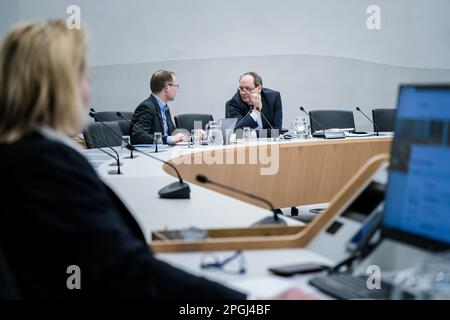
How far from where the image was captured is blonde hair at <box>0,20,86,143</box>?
1128mm

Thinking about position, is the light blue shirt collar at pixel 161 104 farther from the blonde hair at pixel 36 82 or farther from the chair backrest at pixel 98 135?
the blonde hair at pixel 36 82

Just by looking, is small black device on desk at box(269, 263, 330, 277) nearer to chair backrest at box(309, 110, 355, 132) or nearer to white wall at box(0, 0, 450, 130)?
chair backrest at box(309, 110, 355, 132)

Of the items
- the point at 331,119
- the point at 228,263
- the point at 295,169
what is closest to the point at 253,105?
the point at 331,119

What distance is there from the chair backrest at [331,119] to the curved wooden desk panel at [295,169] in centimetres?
86

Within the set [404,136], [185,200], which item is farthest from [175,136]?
[404,136]

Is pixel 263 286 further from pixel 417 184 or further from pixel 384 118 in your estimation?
pixel 384 118

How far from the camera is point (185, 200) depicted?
2.15 meters

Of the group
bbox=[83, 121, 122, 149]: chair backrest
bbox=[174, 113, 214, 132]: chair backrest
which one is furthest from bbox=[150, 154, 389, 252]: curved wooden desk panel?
bbox=[174, 113, 214, 132]: chair backrest

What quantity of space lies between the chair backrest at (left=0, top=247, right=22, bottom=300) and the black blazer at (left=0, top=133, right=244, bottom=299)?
41 mm

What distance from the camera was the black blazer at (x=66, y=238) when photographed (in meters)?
1.06

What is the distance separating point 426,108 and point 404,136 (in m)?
0.07

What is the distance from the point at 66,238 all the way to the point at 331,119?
4.49 meters
